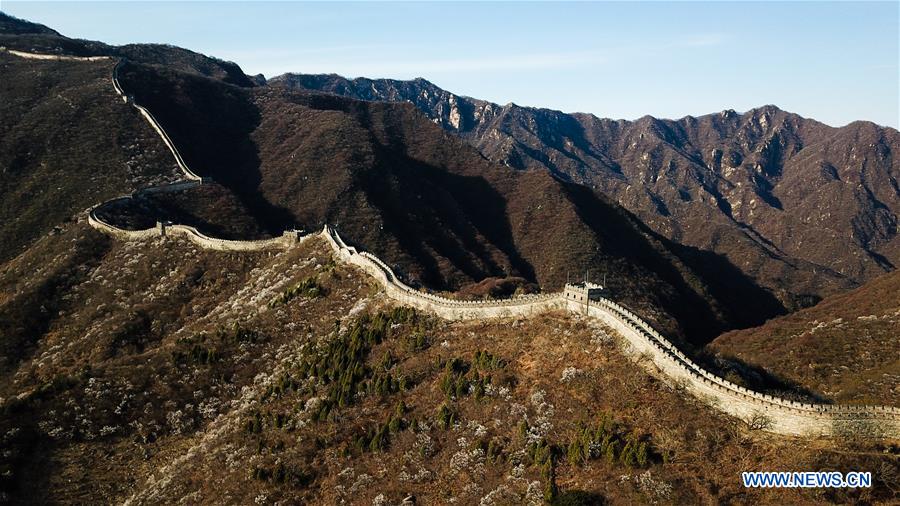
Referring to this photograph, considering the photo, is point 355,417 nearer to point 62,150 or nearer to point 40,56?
point 62,150

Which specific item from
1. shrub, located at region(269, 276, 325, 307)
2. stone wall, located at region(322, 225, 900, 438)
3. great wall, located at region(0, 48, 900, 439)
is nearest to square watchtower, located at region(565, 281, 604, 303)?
great wall, located at region(0, 48, 900, 439)

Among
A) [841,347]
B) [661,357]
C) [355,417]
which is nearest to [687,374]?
[661,357]

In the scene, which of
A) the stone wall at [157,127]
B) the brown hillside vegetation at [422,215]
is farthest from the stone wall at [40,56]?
the stone wall at [157,127]

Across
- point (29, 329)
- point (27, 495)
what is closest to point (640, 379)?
point (27, 495)

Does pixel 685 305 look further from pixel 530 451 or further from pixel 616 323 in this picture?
A: pixel 530 451

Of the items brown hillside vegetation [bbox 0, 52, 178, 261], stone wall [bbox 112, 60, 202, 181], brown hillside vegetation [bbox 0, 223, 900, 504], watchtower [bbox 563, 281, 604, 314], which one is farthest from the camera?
stone wall [bbox 112, 60, 202, 181]

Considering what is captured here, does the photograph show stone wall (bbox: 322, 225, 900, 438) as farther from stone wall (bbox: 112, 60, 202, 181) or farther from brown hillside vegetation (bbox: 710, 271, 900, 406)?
stone wall (bbox: 112, 60, 202, 181)

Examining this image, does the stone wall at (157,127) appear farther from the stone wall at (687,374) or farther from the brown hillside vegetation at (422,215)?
the stone wall at (687,374)
